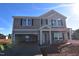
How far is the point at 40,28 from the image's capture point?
294 cm

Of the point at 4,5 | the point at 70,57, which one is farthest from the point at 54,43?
the point at 4,5

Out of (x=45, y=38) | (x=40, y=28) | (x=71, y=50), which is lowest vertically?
(x=71, y=50)

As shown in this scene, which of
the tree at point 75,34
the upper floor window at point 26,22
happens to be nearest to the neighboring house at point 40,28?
the upper floor window at point 26,22

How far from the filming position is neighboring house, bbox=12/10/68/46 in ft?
9.62

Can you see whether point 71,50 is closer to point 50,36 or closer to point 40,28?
point 50,36

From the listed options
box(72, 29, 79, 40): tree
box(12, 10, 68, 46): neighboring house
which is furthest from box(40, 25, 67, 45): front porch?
box(72, 29, 79, 40): tree

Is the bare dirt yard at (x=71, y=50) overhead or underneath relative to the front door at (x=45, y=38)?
underneath

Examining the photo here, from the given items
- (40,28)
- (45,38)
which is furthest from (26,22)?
(45,38)

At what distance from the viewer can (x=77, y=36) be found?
9.59 feet

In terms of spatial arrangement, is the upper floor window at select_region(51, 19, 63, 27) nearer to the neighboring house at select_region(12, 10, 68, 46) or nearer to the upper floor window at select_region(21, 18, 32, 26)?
the neighboring house at select_region(12, 10, 68, 46)

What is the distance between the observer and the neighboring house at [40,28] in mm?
2934

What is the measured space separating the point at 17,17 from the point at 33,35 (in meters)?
0.36

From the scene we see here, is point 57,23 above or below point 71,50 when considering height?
above

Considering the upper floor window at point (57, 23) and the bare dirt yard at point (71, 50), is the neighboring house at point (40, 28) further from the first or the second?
the bare dirt yard at point (71, 50)
